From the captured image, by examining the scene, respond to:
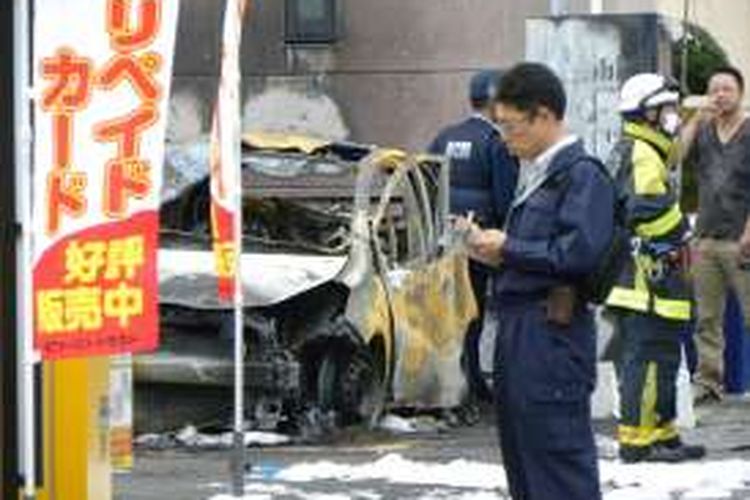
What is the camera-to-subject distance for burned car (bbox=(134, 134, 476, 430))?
10.5 m

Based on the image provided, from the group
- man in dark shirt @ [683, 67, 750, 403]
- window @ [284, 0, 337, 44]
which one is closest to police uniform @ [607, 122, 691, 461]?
man in dark shirt @ [683, 67, 750, 403]

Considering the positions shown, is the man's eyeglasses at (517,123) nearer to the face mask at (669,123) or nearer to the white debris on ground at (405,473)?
the white debris on ground at (405,473)

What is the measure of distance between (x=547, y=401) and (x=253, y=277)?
4.51 meters

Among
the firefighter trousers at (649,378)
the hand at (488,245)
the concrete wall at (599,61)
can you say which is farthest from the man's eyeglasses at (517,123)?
the concrete wall at (599,61)

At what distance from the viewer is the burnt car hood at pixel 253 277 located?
1042 cm

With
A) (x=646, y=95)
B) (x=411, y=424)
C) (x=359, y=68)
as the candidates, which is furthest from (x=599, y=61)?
(x=359, y=68)

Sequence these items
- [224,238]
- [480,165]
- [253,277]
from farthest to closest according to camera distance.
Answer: [480,165], [253,277], [224,238]

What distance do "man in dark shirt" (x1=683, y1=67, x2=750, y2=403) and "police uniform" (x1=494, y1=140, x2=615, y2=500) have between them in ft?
20.0

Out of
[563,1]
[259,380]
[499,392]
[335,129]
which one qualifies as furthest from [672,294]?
[335,129]

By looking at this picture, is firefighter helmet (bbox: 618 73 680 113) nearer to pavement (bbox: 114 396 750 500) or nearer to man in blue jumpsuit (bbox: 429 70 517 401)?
man in blue jumpsuit (bbox: 429 70 517 401)

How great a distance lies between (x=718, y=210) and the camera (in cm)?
1246

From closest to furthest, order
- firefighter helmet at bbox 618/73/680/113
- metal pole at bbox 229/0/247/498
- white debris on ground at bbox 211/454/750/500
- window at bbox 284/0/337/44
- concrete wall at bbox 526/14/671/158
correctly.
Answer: metal pole at bbox 229/0/247/498 < white debris on ground at bbox 211/454/750/500 < firefighter helmet at bbox 618/73/680/113 < concrete wall at bbox 526/14/671/158 < window at bbox 284/0/337/44

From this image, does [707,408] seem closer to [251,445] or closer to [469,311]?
[469,311]

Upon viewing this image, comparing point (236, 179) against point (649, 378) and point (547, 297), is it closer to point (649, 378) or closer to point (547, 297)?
point (547, 297)
